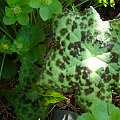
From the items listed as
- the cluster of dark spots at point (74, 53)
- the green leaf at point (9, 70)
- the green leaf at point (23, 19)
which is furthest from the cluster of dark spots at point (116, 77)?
the green leaf at point (9, 70)

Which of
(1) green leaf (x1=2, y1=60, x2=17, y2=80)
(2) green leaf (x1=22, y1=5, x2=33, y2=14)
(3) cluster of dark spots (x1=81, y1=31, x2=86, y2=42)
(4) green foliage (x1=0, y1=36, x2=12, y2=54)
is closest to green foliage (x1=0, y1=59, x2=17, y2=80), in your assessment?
(1) green leaf (x1=2, y1=60, x2=17, y2=80)

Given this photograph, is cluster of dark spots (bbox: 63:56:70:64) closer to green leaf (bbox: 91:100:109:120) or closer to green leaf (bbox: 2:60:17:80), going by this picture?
green leaf (bbox: 91:100:109:120)

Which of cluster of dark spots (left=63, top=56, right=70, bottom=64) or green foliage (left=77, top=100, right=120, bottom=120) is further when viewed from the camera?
cluster of dark spots (left=63, top=56, right=70, bottom=64)

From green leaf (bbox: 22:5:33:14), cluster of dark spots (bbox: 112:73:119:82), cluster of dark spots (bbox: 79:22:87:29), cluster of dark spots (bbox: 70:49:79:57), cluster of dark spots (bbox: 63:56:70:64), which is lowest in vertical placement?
cluster of dark spots (bbox: 112:73:119:82)

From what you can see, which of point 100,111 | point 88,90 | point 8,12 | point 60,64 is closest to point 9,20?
point 8,12

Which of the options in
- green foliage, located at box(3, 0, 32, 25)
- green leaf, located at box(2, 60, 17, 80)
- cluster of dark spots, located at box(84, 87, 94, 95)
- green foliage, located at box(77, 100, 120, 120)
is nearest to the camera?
green foliage, located at box(77, 100, 120, 120)

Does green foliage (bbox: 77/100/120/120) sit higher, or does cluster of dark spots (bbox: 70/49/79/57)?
cluster of dark spots (bbox: 70/49/79/57)

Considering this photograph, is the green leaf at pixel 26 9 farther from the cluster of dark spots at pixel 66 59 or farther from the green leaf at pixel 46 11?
the cluster of dark spots at pixel 66 59
